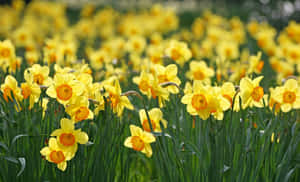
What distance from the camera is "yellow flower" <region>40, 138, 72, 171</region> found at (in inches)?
61.2

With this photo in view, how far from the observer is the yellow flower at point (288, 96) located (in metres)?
1.88

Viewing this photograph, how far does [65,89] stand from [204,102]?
2.11 feet

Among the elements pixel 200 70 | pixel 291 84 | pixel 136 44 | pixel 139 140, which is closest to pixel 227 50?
pixel 136 44

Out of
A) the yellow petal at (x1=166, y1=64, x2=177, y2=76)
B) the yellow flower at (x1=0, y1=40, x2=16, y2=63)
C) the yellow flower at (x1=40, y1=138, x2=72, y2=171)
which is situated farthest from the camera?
the yellow flower at (x1=0, y1=40, x2=16, y2=63)

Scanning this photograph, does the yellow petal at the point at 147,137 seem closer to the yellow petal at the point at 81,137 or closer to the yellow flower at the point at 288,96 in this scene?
the yellow petal at the point at 81,137

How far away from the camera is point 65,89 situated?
5.35 feet

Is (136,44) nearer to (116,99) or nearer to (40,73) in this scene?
(40,73)

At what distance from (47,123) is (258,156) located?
1052 mm

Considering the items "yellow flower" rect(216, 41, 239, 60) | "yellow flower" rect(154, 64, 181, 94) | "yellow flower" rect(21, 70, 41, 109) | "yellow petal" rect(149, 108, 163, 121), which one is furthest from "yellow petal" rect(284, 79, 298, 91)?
"yellow flower" rect(216, 41, 239, 60)

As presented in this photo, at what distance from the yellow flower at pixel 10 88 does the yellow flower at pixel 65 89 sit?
0.32 meters

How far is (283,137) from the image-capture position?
1937 mm

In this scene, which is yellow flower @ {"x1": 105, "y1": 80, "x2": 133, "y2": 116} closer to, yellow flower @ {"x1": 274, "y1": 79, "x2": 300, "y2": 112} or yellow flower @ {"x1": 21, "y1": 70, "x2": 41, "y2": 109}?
yellow flower @ {"x1": 21, "y1": 70, "x2": 41, "y2": 109}

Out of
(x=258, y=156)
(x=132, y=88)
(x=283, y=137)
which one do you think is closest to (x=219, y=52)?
(x=132, y=88)

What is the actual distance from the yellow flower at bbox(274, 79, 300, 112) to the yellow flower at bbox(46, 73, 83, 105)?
105 cm
